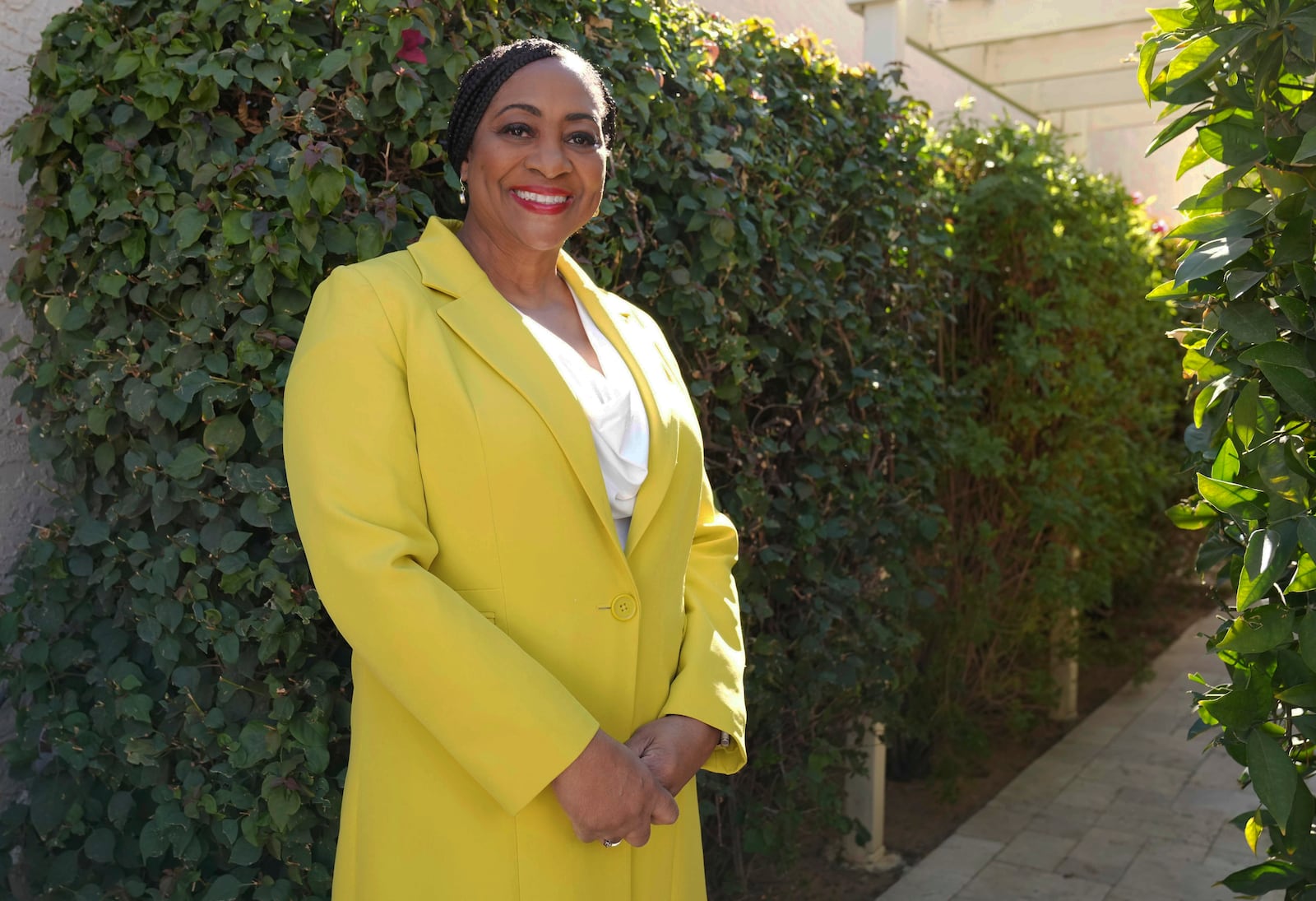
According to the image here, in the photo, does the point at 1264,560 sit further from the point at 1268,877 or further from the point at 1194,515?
the point at 1268,877

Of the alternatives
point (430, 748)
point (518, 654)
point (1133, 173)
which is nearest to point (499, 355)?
point (518, 654)

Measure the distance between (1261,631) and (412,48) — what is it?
1842 millimetres

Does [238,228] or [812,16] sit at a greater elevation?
[812,16]

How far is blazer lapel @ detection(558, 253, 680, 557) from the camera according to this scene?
1.81m

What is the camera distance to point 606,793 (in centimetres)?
159

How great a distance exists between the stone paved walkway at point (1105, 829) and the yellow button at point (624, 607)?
8.61 ft

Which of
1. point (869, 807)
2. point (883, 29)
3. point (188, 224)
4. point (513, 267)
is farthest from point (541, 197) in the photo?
point (883, 29)

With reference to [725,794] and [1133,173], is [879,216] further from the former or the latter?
[1133,173]

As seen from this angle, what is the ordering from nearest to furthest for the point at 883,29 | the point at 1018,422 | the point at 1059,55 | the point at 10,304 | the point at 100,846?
the point at 100,846 → the point at 10,304 → the point at 883,29 → the point at 1018,422 → the point at 1059,55

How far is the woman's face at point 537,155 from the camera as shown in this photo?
182 cm

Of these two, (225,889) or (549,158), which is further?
(225,889)

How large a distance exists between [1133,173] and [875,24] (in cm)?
926

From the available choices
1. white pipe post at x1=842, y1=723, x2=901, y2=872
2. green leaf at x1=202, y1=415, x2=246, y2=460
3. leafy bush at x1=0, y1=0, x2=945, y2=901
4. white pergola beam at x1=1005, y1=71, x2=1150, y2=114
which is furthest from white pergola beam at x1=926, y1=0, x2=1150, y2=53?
green leaf at x1=202, y1=415, x2=246, y2=460

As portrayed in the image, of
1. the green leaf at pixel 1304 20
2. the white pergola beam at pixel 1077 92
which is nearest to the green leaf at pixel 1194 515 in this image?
the green leaf at pixel 1304 20
